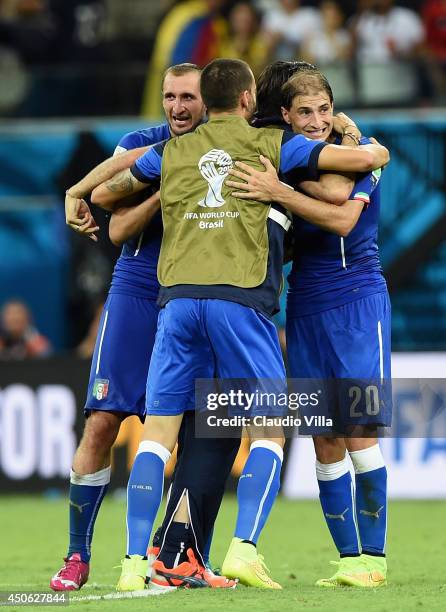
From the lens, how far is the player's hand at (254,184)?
6332 millimetres

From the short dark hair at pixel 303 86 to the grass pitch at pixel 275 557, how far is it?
7.93ft

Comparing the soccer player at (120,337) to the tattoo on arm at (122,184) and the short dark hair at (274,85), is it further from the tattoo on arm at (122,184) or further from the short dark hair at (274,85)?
the short dark hair at (274,85)

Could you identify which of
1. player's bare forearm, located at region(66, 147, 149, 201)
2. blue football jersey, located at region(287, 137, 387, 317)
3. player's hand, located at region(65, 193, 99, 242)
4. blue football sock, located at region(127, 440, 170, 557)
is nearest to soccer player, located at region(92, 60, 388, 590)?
blue football sock, located at region(127, 440, 170, 557)

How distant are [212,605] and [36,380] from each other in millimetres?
7739

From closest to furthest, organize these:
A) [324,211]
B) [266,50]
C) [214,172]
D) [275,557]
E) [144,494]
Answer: [144,494] < [214,172] < [324,211] < [275,557] < [266,50]

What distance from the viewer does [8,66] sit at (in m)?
15.9

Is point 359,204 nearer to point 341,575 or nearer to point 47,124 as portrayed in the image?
point 341,575

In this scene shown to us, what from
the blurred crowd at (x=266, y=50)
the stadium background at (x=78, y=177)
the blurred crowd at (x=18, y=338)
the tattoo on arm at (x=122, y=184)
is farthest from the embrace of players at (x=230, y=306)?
the blurred crowd at (x=266, y=50)

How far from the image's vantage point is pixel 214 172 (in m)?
6.39

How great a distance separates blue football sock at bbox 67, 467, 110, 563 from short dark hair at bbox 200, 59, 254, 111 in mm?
2036

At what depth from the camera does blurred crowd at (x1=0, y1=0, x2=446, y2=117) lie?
14.9 meters

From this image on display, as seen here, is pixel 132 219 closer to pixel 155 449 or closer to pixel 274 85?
pixel 274 85

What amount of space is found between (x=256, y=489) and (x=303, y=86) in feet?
6.55

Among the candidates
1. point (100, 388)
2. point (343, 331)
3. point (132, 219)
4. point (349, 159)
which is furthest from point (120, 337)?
point (349, 159)
